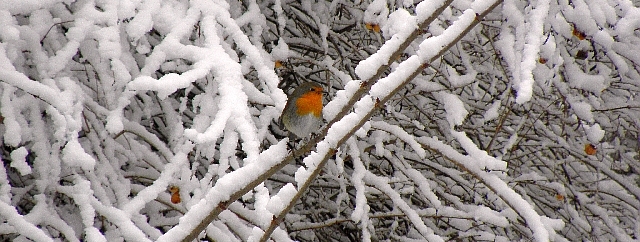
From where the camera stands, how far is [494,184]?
1829 millimetres

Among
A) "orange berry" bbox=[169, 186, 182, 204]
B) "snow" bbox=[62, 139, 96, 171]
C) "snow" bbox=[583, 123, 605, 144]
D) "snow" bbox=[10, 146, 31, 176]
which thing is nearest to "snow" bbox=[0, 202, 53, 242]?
"snow" bbox=[10, 146, 31, 176]

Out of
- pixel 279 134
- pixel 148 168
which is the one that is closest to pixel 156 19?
pixel 148 168

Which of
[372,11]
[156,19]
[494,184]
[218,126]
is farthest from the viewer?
[372,11]

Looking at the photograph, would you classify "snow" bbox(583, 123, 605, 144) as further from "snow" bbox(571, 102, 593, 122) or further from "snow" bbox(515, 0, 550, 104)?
"snow" bbox(515, 0, 550, 104)

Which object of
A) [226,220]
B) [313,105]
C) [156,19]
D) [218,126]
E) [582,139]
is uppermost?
[582,139]

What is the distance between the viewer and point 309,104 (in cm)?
288

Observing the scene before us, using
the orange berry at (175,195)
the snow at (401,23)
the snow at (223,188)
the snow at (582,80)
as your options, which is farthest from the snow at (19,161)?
the snow at (582,80)

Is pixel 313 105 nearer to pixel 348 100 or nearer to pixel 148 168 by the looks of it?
pixel 148 168

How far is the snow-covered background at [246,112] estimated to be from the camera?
0.90 m

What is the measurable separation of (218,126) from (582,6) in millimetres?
1354

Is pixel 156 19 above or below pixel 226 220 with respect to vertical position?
above

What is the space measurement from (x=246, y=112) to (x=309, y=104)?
1.30 metres

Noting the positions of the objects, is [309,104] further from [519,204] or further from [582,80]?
[582,80]

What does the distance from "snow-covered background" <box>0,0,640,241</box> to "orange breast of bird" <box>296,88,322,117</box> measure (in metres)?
0.22
